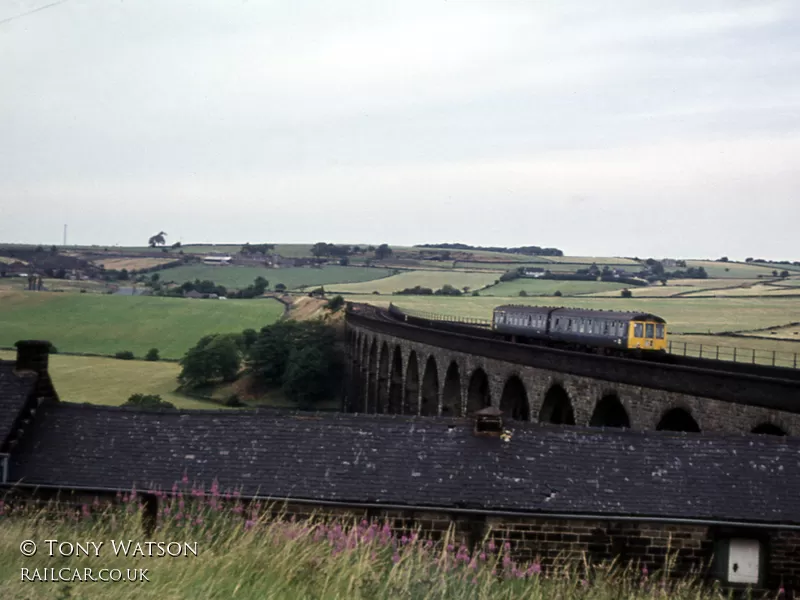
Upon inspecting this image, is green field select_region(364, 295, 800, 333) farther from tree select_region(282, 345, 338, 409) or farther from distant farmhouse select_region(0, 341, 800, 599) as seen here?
distant farmhouse select_region(0, 341, 800, 599)

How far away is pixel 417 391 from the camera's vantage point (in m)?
46.8

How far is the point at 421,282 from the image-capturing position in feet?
449

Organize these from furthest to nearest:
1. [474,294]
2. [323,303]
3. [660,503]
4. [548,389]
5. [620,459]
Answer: [474,294], [323,303], [548,389], [620,459], [660,503]

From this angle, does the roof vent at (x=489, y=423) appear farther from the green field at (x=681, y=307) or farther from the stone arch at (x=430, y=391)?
the green field at (x=681, y=307)

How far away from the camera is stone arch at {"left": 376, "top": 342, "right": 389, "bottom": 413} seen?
51906 mm

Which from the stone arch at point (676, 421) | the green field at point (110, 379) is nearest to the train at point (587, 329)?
the stone arch at point (676, 421)

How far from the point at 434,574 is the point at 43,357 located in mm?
10809

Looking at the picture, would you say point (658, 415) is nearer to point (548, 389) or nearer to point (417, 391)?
point (548, 389)

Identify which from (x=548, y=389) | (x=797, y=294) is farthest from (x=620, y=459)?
(x=797, y=294)

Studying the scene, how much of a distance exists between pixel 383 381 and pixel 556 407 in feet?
78.8

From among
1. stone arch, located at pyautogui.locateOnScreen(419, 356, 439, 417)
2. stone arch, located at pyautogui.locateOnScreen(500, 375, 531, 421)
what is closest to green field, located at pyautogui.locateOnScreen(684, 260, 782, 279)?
stone arch, located at pyautogui.locateOnScreen(419, 356, 439, 417)

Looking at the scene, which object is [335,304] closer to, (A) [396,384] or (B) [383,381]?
(B) [383,381]

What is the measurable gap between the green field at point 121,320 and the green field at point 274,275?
3192cm

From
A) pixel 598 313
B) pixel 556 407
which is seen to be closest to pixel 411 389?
pixel 598 313
